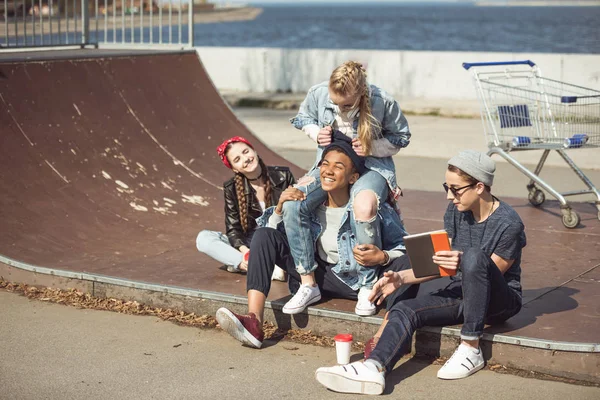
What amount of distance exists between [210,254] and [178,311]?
61cm

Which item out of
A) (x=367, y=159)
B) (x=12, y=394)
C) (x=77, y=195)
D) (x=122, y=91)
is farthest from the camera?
(x=122, y=91)

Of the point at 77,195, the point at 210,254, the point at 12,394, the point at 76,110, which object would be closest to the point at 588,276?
the point at 210,254

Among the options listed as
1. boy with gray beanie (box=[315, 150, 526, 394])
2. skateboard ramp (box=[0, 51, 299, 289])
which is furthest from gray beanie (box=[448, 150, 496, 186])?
skateboard ramp (box=[0, 51, 299, 289])

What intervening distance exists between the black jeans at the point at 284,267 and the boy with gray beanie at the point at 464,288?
127 millimetres

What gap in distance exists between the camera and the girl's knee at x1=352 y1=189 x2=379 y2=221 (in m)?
5.00

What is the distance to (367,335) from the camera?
502 cm

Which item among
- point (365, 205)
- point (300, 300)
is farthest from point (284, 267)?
point (365, 205)

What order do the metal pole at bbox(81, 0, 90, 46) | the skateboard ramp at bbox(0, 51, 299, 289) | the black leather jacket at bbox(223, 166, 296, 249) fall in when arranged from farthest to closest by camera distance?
the metal pole at bbox(81, 0, 90, 46) → the skateboard ramp at bbox(0, 51, 299, 289) → the black leather jacket at bbox(223, 166, 296, 249)

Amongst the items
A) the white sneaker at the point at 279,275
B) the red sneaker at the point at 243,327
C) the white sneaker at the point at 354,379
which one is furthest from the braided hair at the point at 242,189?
the white sneaker at the point at 354,379

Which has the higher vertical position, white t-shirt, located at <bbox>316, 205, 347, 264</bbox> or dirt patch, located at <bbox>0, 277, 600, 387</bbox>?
white t-shirt, located at <bbox>316, 205, 347, 264</bbox>

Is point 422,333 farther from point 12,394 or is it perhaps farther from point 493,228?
point 12,394

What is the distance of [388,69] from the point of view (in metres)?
19.8

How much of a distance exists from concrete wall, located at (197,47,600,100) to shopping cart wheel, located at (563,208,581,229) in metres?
10.5

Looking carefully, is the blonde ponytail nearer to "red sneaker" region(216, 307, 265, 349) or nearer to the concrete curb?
the concrete curb
